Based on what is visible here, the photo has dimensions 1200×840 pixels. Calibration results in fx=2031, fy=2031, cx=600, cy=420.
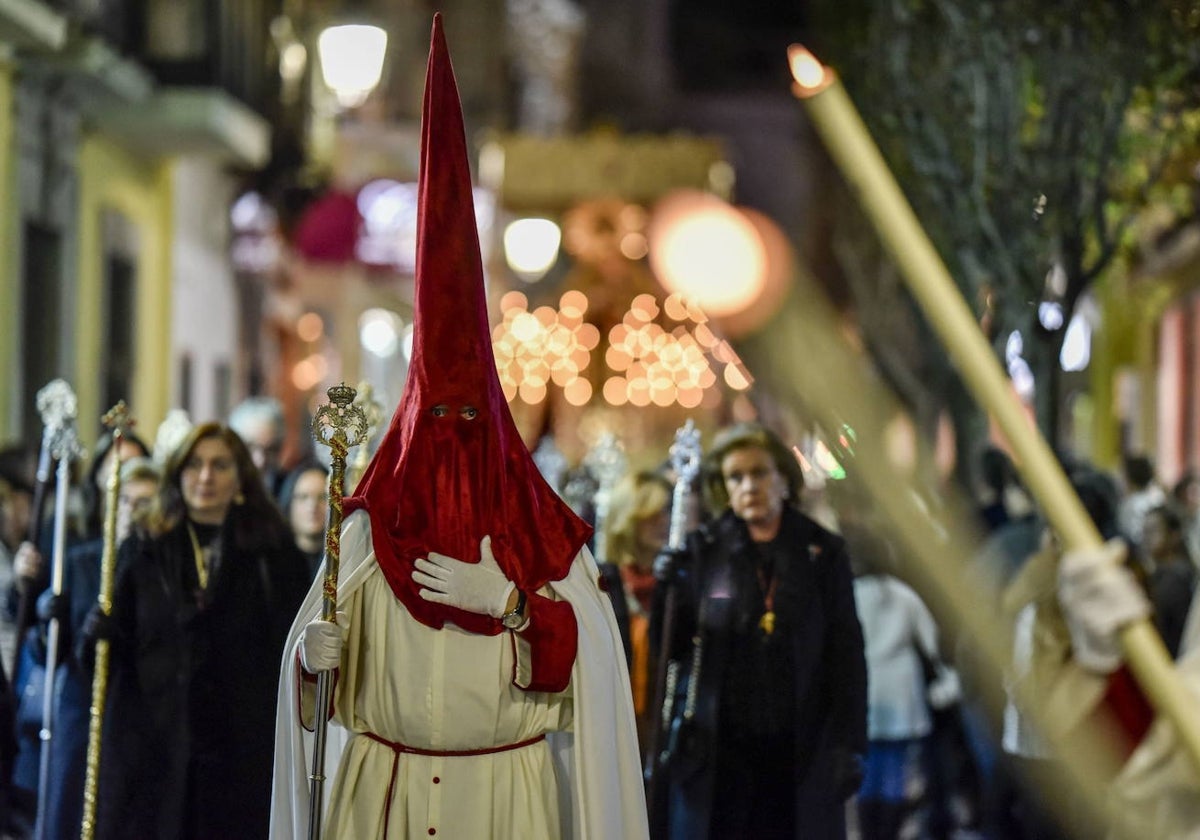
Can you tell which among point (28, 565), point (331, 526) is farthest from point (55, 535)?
point (331, 526)

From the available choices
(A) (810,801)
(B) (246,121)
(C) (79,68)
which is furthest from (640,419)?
(A) (810,801)

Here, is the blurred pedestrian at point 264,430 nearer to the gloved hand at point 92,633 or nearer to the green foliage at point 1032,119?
the gloved hand at point 92,633

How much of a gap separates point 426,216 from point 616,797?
166 cm

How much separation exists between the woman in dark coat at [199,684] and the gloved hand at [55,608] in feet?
2.10

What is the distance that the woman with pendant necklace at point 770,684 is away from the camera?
6.96m

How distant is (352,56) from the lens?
2014cm

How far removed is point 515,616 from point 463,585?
17 cm

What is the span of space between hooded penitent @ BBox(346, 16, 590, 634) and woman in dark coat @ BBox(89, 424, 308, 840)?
1850 millimetres

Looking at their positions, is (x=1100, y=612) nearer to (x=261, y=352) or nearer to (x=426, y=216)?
(x=426, y=216)

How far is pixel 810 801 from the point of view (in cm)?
691

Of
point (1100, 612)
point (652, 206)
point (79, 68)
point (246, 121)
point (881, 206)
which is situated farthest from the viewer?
point (652, 206)

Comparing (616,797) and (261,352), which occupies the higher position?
(261,352)

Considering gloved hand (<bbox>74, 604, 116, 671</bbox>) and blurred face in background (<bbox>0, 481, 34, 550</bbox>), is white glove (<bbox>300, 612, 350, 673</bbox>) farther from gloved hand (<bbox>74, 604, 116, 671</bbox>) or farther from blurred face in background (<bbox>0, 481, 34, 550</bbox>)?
blurred face in background (<bbox>0, 481, 34, 550</bbox>)

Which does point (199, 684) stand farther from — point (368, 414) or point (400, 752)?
point (368, 414)
